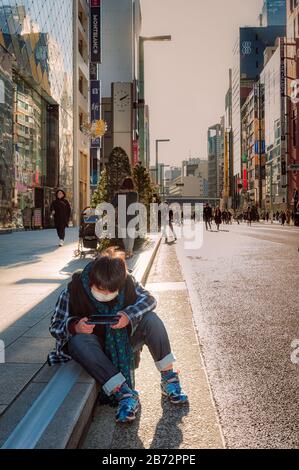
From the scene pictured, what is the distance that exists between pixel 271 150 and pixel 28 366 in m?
97.1

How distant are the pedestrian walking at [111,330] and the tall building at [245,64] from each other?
13673 centimetres

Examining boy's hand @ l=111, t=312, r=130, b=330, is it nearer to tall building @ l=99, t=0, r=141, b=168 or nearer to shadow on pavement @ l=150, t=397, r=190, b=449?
shadow on pavement @ l=150, t=397, r=190, b=449

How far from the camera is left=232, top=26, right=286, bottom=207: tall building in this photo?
141125mm

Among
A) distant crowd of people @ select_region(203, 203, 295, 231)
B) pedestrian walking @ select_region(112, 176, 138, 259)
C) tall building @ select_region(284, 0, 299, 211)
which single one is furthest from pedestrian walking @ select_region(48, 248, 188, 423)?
tall building @ select_region(284, 0, 299, 211)

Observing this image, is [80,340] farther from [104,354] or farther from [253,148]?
[253,148]

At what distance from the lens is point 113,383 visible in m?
3.29

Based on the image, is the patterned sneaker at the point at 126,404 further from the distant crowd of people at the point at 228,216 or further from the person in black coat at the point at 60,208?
the distant crowd of people at the point at 228,216

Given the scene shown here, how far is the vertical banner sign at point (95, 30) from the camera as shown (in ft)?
150

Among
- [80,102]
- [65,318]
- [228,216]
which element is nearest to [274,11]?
[228,216]

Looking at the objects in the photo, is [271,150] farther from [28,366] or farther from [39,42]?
[28,366]

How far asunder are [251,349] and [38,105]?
31057mm

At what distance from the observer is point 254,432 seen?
288 cm

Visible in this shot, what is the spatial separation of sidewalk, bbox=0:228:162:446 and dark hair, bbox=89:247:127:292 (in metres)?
0.62

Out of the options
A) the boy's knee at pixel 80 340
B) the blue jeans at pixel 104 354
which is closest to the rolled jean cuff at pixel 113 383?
the blue jeans at pixel 104 354
